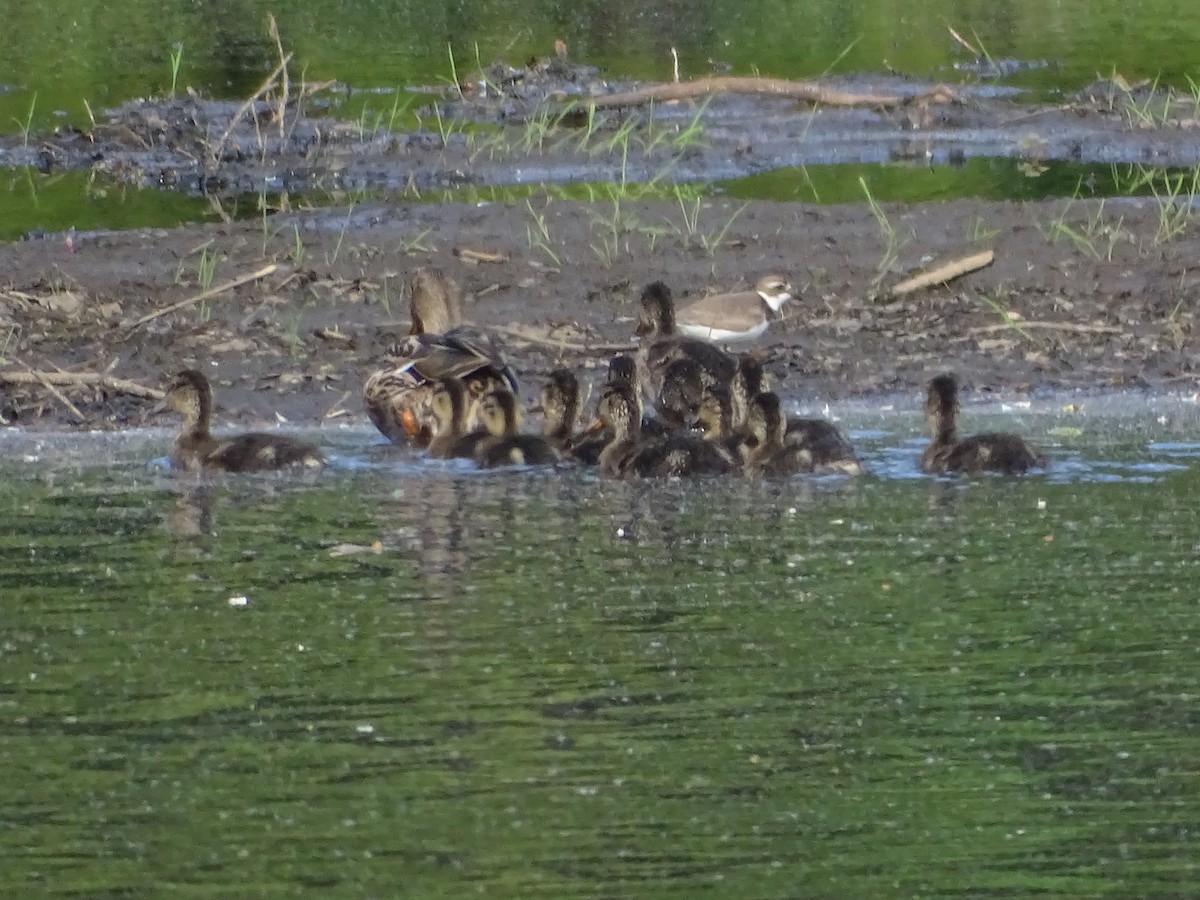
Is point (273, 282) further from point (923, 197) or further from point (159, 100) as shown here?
point (159, 100)

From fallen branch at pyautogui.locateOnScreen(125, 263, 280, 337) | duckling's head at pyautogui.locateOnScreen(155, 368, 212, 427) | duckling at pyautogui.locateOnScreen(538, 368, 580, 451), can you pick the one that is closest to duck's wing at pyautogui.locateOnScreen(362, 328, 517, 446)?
duckling at pyautogui.locateOnScreen(538, 368, 580, 451)

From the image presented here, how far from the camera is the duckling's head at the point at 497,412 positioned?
383 inches

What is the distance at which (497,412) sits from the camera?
973 cm

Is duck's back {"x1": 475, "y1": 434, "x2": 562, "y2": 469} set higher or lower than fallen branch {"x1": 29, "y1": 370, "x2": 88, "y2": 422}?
lower

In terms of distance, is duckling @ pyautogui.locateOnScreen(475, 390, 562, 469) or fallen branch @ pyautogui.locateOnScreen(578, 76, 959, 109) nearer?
duckling @ pyautogui.locateOnScreen(475, 390, 562, 469)

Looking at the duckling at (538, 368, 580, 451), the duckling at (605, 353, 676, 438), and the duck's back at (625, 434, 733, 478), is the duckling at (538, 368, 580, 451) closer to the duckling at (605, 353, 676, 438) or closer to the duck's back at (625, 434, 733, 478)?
→ the duckling at (605, 353, 676, 438)

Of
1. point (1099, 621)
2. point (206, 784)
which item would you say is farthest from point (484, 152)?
point (206, 784)

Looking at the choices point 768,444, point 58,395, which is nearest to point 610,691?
point 768,444

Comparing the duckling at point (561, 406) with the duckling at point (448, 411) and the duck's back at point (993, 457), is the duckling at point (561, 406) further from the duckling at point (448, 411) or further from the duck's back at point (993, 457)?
the duck's back at point (993, 457)

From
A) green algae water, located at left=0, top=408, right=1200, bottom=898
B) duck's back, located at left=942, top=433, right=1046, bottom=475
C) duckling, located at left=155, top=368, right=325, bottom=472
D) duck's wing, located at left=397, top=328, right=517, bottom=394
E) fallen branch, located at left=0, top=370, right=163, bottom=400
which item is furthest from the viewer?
fallen branch, located at left=0, top=370, right=163, bottom=400

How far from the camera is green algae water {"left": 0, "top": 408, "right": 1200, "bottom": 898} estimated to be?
464 cm

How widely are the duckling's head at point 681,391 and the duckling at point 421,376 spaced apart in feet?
2.11

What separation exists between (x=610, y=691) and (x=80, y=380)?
526 centimetres

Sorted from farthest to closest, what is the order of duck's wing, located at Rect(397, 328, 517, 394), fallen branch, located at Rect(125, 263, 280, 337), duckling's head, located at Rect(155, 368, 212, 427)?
fallen branch, located at Rect(125, 263, 280, 337) < duck's wing, located at Rect(397, 328, 517, 394) < duckling's head, located at Rect(155, 368, 212, 427)
